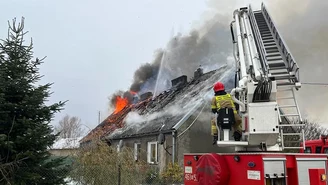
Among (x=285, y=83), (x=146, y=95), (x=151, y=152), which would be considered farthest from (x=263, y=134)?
(x=146, y=95)

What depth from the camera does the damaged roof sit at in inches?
628

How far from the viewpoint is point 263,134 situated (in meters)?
5.18

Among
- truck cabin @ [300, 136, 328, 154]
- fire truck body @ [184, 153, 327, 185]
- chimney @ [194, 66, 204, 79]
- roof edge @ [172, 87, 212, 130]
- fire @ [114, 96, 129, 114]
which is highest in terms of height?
chimney @ [194, 66, 204, 79]

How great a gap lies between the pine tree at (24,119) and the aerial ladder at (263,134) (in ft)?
11.0

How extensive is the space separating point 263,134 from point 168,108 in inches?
512

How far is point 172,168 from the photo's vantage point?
1388 cm

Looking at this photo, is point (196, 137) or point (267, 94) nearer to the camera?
point (267, 94)

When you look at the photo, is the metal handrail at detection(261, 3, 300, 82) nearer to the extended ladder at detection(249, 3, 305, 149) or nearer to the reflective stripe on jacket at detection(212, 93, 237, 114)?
the extended ladder at detection(249, 3, 305, 149)

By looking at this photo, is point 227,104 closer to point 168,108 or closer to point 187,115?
point 187,115

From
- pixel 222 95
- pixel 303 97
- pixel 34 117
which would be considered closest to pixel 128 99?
pixel 303 97

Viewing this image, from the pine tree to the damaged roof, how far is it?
6622 millimetres

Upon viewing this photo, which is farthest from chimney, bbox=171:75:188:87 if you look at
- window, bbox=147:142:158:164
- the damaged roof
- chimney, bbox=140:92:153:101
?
window, bbox=147:142:158:164

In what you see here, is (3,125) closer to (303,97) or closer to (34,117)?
(34,117)

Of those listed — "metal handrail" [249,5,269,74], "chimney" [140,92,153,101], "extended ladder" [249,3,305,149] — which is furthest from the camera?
"chimney" [140,92,153,101]
